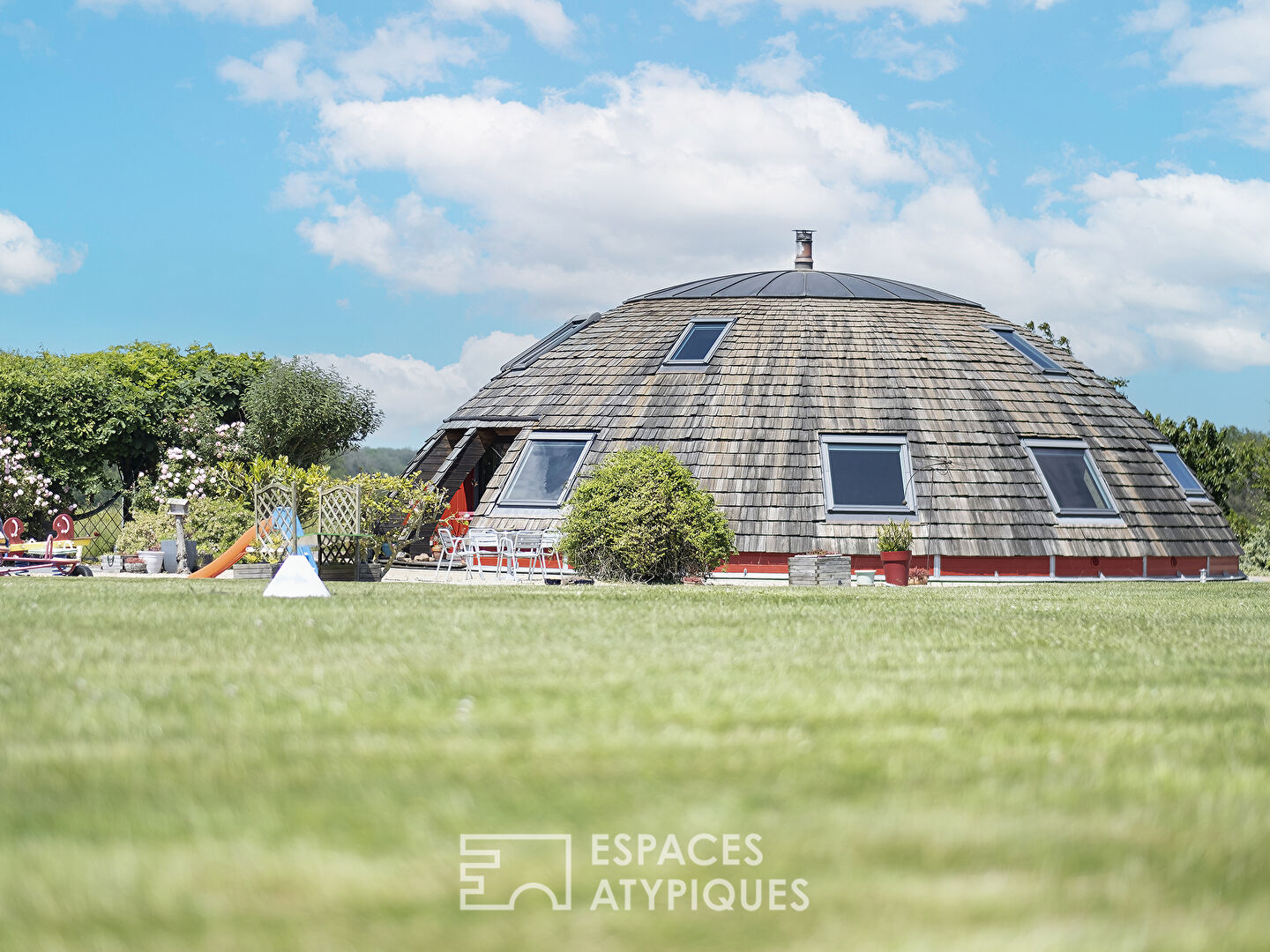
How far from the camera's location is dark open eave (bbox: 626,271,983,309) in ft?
74.3

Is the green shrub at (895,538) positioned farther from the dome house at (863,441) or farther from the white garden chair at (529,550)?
the white garden chair at (529,550)

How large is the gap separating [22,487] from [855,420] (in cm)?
1747

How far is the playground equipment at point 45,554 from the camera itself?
59.3ft

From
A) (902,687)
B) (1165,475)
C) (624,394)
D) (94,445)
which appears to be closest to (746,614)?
(902,687)

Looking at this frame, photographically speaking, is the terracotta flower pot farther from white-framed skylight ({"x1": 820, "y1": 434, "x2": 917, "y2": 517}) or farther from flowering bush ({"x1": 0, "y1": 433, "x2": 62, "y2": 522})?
flowering bush ({"x1": 0, "y1": 433, "x2": 62, "y2": 522})

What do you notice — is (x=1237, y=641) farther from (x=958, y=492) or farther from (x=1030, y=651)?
(x=958, y=492)

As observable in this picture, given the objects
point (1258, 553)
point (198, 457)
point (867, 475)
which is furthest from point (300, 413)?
point (1258, 553)

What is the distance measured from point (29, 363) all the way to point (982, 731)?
100ft

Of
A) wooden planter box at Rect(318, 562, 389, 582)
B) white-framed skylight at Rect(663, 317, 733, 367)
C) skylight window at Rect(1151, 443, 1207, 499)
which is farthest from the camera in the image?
skylight window at Rect(1151, 443, 1207, 499)

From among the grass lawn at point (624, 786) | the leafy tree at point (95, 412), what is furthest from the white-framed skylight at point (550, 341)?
the grass lawn at point (624, 786)

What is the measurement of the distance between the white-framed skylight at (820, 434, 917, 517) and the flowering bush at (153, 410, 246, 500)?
13.4m

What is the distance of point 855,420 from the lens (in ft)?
61.5

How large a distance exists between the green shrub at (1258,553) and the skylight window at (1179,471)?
4.50 m

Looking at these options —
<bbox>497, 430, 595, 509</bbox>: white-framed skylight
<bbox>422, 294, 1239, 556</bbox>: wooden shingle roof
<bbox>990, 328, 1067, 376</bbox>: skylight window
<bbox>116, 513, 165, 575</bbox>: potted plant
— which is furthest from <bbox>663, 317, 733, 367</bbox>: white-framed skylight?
<bbox>116, 513, 165, 575</bbox>: potted plant
